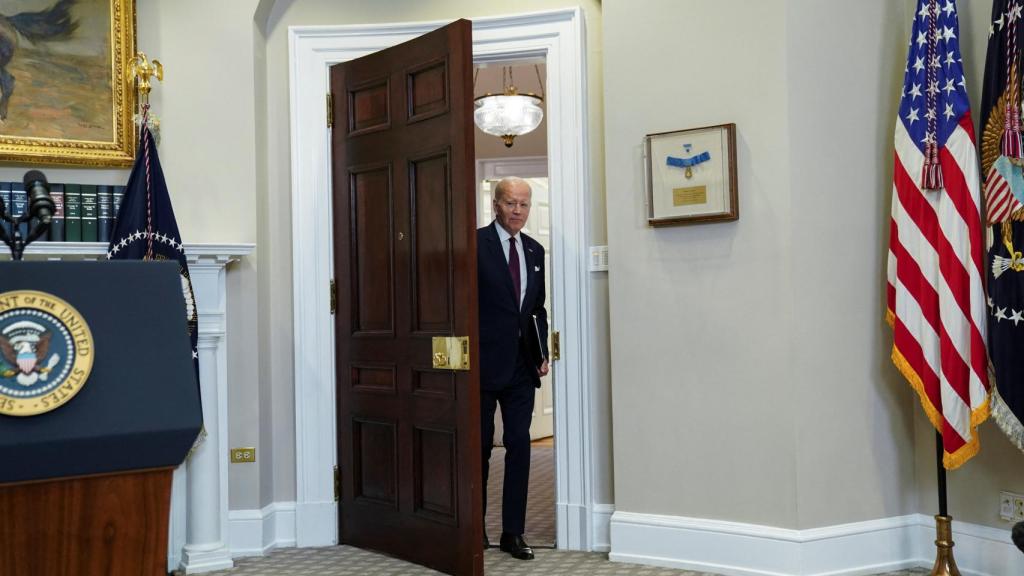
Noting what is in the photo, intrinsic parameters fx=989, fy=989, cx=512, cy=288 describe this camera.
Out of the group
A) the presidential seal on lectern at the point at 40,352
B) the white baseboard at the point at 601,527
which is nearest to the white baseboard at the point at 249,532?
the white baseboard at the point at 601,527

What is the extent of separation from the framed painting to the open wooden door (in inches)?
36.3

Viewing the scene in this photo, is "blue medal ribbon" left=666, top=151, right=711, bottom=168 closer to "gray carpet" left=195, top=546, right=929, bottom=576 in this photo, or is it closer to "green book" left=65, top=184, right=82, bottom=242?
"gray carpet" left=195, top=546, right=929, bottom=576

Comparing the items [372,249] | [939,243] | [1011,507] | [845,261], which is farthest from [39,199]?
[1011,507]

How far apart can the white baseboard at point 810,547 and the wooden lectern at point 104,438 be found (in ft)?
7.61

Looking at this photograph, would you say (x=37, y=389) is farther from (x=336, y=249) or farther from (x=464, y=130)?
(x=336, y=249)

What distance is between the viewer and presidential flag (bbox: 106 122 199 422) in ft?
12.7

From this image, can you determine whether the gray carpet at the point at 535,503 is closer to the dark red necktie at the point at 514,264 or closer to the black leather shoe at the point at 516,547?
the black leather shoe at the point at 516,547

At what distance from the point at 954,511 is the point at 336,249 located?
2.80 metres

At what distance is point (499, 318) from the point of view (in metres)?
4.23

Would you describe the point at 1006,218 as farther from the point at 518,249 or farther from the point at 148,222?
the point at 148,222

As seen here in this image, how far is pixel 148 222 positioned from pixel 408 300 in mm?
1073

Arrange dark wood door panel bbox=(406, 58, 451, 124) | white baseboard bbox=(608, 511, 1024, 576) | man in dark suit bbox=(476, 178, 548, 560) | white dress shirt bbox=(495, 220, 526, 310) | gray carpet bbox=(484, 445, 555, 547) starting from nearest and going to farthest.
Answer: white baseboard bbox=(608, 511, 1024, 576), dark wood door panel bbox=(406, 58, 451, 124), man in dark suit bbox=(476, 178, 548, 560), white dress shirt bbox=(495, 220, 526, 310), gray carpet bbox=(484, 445, 555, 547)

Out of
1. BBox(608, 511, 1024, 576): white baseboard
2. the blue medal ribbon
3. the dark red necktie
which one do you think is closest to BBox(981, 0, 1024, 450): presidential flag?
BBox(608, 511, 1024, 576): white baseboard

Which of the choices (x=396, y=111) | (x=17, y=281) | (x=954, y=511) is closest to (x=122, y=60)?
(x=396, y=111)
